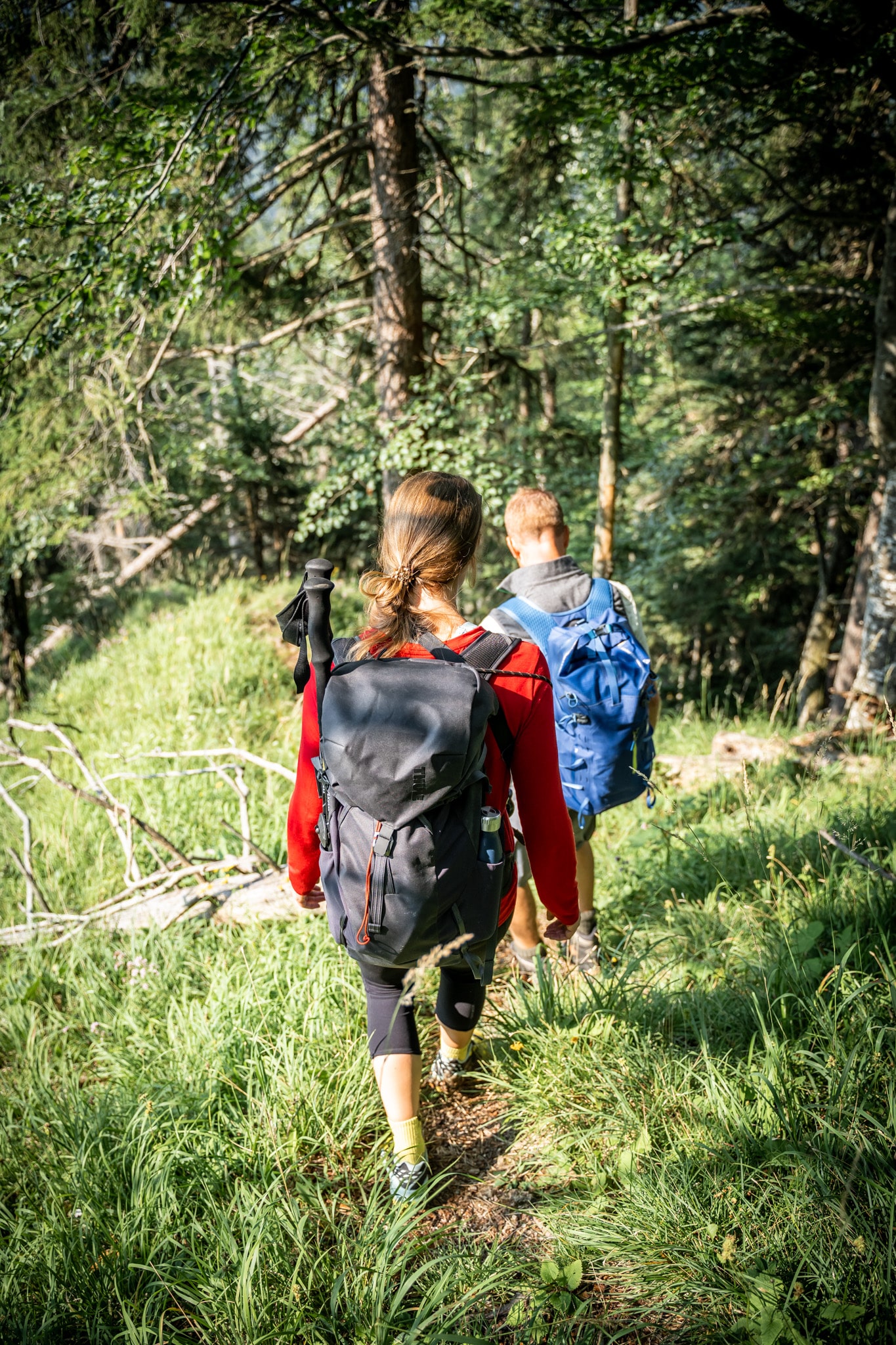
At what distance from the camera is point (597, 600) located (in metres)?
2.61

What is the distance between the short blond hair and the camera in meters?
2.62

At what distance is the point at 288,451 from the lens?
29.9 feet

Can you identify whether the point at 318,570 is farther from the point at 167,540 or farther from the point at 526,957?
the point at 167,540

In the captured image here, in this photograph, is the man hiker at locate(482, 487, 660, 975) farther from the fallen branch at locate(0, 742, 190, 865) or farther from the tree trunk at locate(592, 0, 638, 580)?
the tree trunk at locate(592, 0, 638, 580)

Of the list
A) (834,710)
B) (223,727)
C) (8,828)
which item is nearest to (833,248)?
(834,710)

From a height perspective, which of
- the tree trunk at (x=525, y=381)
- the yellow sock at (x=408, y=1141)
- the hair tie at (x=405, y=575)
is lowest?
the yellow sock at (x=408, y=1141)

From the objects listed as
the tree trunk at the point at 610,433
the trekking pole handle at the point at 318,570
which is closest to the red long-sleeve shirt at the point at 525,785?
the trekking pole handle at the point at 318,570

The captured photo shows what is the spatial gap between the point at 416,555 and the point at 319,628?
0.30 meters

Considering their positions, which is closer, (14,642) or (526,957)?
(526,957)

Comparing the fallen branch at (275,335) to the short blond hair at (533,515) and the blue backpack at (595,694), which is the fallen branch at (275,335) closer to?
the short blond hair at (533,515)

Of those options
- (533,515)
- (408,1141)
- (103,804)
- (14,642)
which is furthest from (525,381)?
(408,1141)

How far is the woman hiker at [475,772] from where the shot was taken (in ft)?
5.65

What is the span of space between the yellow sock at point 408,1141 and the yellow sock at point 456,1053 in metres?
0.32

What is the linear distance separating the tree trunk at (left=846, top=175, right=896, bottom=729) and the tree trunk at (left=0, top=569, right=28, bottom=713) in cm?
837
